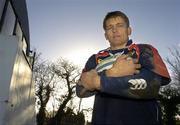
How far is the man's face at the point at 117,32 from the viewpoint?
1.76 m

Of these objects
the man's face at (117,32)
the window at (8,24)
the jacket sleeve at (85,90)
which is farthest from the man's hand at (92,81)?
the window at (8,24)

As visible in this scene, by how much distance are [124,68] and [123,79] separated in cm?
7

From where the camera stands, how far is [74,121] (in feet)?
158

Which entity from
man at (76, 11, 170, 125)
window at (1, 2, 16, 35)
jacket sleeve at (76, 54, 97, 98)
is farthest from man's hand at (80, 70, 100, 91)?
window at (1, 2, 16, 35)

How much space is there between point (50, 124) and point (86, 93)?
45063 mm

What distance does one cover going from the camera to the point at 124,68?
1.41m

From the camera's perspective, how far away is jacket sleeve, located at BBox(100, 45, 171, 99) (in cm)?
136

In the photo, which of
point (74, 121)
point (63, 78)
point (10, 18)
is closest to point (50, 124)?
point (74, 121)

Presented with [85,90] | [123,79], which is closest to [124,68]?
[123,79]

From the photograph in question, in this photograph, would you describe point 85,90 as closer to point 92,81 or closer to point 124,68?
point 92,81

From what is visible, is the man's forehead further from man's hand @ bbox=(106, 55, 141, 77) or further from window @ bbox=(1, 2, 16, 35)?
window @ bbox=(1, 2, 16, 35)

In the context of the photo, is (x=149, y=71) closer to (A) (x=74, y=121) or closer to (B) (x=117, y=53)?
(B) (x=117, y=53)

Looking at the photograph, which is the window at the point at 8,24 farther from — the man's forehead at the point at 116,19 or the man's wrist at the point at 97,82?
the man's wrist at the point at 97,82

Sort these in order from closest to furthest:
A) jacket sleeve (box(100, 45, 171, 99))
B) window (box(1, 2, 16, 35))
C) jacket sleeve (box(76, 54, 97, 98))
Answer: jacket sleeve (box(100, 45, 171, 99)) → jacket sleeve (box(76, 54, 97, 98)) → window (box(1, 2, 16, 35))
